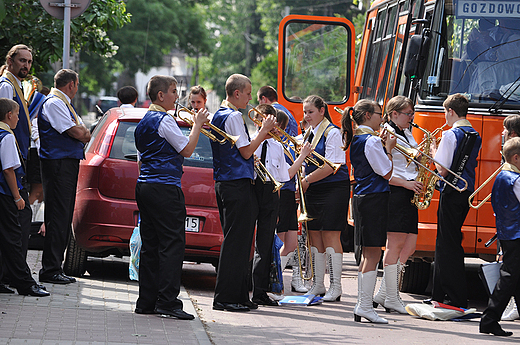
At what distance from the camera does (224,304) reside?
7.05 meters

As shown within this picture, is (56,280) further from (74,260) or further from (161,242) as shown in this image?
(161,242)

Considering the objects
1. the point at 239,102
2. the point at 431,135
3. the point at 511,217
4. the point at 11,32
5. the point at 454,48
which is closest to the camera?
the point at 511,217

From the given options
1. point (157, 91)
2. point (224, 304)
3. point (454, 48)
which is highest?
point (454, 48)

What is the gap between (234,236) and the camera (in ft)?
22.9

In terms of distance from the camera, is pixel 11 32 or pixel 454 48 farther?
pixel 11 32

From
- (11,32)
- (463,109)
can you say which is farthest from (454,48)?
(11,32)

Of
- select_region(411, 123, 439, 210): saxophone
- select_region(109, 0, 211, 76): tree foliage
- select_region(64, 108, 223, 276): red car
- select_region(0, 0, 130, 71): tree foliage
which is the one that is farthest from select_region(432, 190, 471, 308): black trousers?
select_region(109, 0, 211, 76): tree foliage

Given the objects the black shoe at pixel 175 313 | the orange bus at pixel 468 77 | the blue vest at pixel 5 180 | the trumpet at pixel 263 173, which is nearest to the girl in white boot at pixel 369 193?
the trumpet at pixel 263 173

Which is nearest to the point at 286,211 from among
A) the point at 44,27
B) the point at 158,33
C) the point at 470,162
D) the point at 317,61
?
the point at 470,162

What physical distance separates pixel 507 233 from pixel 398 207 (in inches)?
47.8

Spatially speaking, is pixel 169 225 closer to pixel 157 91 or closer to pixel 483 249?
pixel 157 91

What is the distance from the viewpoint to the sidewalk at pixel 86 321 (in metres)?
5.51

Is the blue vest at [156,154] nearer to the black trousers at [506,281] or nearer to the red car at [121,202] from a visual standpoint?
the red car at [121,202]

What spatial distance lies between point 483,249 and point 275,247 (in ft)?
6.74
